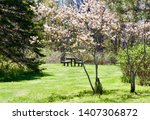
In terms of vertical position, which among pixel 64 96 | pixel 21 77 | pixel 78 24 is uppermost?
pixel 78 24

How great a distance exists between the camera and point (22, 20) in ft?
97.0

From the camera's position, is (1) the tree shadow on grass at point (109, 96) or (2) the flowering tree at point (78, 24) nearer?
(1) the tree shadow on grass at point (109, 96)

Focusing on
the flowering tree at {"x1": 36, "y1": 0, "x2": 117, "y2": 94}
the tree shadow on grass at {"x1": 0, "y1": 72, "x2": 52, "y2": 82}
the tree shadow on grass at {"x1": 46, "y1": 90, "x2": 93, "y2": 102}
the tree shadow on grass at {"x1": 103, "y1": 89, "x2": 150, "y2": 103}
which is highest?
the flowering tree at {"x1": 36, "y1": 0, "x2": 117, "y2": 94}

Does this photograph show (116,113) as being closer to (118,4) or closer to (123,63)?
(118,4)

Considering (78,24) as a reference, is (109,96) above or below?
below

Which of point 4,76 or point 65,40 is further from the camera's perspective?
point 4,76

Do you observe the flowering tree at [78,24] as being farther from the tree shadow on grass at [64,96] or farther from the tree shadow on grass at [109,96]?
the tree shadow on grass at [109,96]

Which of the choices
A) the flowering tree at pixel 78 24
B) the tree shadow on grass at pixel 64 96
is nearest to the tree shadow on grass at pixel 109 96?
the tree shadow on grass at pixel 64 96

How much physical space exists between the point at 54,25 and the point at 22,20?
10398 mm

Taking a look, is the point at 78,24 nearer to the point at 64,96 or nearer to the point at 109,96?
the point at 64,96

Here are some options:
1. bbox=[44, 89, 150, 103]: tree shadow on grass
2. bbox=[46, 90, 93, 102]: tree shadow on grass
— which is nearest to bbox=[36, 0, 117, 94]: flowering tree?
bbox=[46, 90, 93, 102]: tree shadow on grass

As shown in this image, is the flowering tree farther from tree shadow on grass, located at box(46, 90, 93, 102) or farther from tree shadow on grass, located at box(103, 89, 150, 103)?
tree shadow on grass, located at box(103, 89, 150, 103)

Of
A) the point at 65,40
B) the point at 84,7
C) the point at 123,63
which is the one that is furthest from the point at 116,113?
the point at 123,63

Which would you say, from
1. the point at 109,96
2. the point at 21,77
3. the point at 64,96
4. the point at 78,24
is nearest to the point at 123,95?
the point at 109,96
